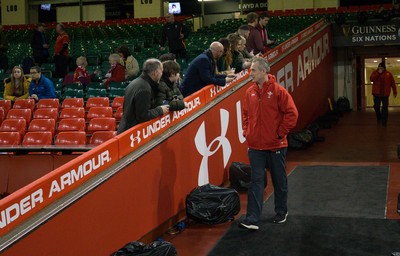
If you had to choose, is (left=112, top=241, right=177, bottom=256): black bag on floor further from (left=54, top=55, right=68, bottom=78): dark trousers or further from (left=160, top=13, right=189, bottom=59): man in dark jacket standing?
(left=160, top=13, right=189, bottom=59): man in dark jacket standing

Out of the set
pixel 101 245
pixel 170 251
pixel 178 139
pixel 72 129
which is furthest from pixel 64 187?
pixel 72 129

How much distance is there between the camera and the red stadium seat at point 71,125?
8.57 m

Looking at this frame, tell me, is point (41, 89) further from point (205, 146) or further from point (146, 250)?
point (146, 250)

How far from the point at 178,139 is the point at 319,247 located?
1.97m

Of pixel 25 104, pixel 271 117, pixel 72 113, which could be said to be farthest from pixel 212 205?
pixel 25 104

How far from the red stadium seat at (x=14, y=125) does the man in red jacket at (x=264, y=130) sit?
3989 millimetres

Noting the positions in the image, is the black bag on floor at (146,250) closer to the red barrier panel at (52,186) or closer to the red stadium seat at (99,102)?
the red barrier panel at (52,186)

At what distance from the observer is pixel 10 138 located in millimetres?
8398

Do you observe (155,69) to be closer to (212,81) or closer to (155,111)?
(155,111)

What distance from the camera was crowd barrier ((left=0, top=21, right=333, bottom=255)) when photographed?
164 inches

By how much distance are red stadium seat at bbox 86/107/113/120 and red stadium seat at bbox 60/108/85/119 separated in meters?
0.11

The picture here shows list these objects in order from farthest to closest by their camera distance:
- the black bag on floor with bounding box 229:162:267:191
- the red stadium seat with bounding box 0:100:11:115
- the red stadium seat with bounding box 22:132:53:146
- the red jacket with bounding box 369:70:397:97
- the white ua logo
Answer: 1. the red jacket with bounding box 369:70:397:97
2. the red stadium seat with bounding box 0:100:11:115
3. the red stadium seat with bounding box 22:132:53:146
4. the black bag on floor with bounding box 229:162:267:191
5. the white ua logo

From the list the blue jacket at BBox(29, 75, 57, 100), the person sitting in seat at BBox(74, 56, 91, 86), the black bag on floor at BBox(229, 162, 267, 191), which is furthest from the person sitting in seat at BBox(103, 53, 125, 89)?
the black bag on floor at BBox(229, 162, 267, 191)

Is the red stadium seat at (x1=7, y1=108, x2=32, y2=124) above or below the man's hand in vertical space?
below
